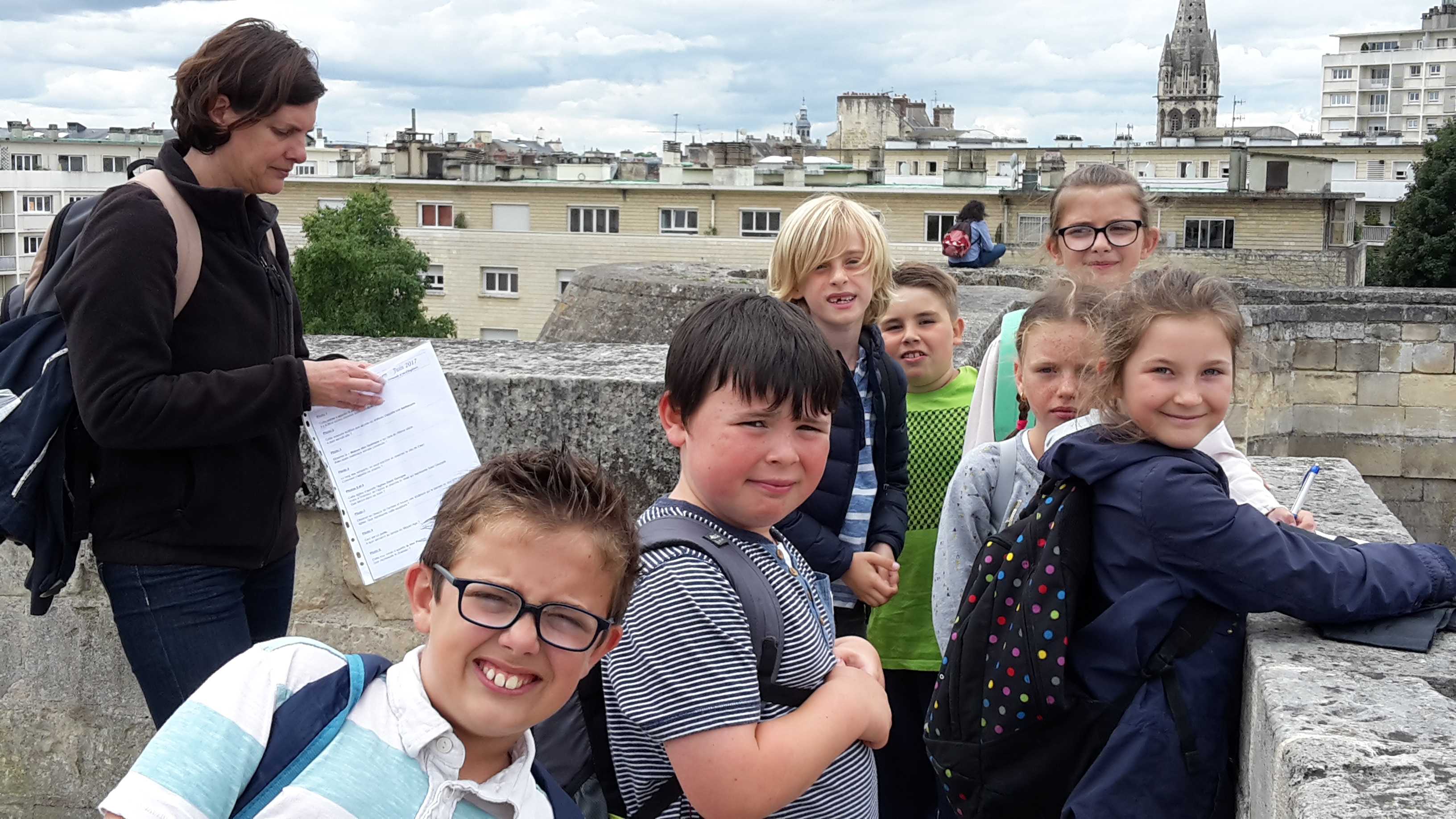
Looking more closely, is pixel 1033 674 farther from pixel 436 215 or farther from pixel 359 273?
pixel 436 215

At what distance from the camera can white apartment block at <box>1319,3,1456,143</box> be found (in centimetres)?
9856

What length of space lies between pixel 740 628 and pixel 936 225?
38.9m

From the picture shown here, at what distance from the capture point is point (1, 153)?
71.3 metres

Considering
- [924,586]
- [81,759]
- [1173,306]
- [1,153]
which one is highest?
[1,153]

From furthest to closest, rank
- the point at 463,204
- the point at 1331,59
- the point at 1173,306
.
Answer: the point at 1331,59
the point at 463,204
the point at 1173,306

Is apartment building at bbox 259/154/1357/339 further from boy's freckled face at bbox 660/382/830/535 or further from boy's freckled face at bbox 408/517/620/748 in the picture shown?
boy's freckled face at bbox 408/517/620/748

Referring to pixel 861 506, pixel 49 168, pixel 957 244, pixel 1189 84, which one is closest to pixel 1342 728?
pixel 861 506

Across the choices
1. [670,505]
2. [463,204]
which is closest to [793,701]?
[670,505]

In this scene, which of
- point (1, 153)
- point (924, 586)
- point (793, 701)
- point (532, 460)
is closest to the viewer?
point (532, 460)

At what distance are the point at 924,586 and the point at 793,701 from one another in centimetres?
131

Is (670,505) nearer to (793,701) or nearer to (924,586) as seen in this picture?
(793,701)

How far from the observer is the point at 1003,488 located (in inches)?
105

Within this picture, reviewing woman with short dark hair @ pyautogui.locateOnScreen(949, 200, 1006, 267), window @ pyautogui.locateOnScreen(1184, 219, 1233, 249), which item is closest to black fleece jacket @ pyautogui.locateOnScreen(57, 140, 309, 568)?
woman with short dark hair @ pyautogui.locateOnScreen(949, 200, 1006, 267)

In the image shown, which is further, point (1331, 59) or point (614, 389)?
point (1331, 59)
